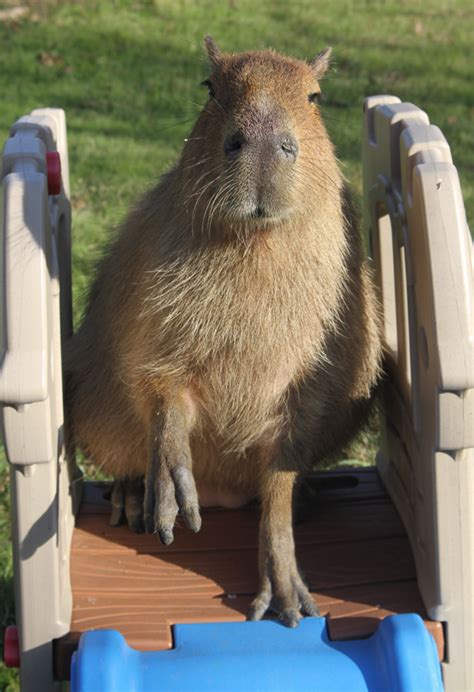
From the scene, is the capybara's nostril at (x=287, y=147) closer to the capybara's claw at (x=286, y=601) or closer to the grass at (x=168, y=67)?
the capybara's claw at (x=286, y=601)

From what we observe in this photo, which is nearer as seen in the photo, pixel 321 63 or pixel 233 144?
pixel 233 144

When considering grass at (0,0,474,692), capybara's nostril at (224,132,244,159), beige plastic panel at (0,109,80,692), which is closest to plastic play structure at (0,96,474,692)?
beige plastic panel at (0,109,80,692)

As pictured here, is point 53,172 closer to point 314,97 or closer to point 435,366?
point 314,97

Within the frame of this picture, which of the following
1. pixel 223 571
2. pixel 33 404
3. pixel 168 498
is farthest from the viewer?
pixel 223 571

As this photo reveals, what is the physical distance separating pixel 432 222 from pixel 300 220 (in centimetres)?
30

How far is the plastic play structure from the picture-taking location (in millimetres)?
2188

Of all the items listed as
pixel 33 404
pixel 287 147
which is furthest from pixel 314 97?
pixel 33 404

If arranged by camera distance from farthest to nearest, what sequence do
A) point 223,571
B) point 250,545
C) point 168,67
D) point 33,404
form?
point 168,67
point 250,545
point 223,571
point 33,404

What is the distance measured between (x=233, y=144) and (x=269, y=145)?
0.27 feet

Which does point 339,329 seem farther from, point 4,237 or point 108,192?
point 108,192

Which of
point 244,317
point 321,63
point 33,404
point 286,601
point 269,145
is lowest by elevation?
point 286,601

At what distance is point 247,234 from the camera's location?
239cm

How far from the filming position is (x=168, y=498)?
7.89 feet

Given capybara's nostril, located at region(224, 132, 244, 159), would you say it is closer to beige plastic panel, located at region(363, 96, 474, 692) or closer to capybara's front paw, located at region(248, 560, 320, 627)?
beige plastic panel, located at region(363, 96, 474, 692)
